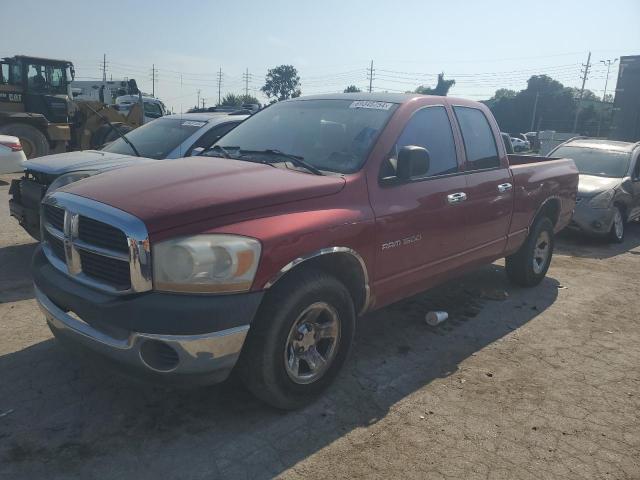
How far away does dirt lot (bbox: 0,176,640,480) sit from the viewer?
2760mm

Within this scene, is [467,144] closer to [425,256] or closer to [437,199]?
[437,199]

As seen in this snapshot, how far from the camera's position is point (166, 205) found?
277 cm

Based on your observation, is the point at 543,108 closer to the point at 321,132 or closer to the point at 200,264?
the point at 321,132

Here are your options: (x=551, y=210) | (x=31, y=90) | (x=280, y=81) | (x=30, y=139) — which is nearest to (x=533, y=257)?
(x=551, y=210)

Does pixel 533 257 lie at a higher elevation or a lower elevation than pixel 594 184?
lower

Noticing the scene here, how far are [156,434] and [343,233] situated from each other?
1.57 m

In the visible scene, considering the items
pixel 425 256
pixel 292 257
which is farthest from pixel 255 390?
pixel 425 256

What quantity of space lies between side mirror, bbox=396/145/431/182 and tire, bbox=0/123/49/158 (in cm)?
1338

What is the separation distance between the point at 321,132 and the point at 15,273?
12.6ft

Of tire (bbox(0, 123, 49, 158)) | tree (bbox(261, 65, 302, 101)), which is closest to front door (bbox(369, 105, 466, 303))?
tire (bbox(0, 123, 49, 158))

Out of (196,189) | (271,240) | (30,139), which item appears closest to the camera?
(271,240)

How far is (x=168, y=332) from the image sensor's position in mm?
2578

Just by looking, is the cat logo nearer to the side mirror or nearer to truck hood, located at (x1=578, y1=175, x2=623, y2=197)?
truck hood, located at (x1=578, y1=175, x2=623, y2=197)

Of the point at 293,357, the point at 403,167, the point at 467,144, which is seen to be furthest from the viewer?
the point at 467,144
